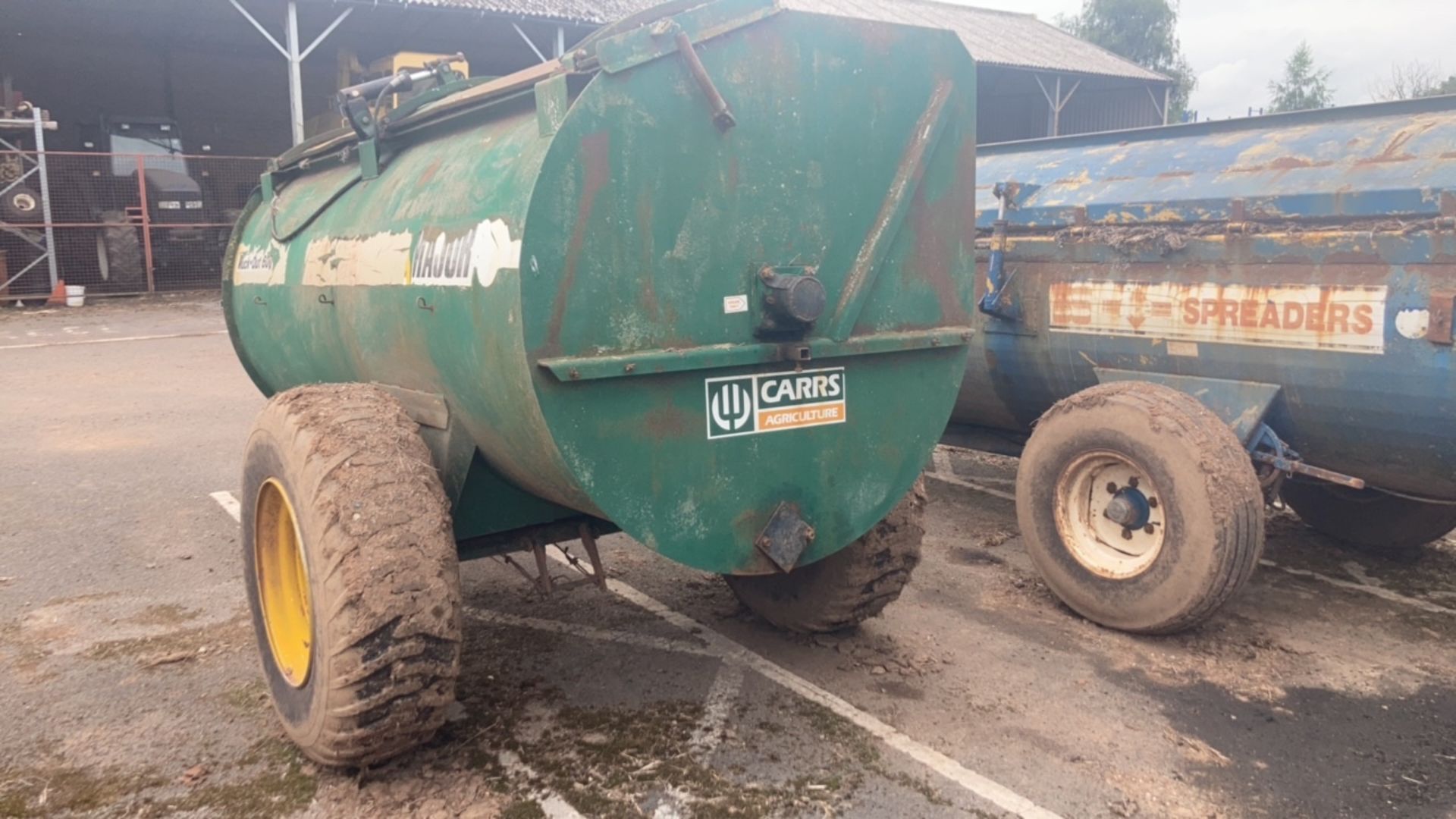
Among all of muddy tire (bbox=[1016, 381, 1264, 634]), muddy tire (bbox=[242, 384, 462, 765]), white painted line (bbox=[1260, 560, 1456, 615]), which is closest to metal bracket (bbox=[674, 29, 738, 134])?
muddy tire (bbox=[242, 384, 462, 765])

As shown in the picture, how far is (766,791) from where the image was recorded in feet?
10.7

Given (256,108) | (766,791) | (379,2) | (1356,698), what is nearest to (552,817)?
(766,791)

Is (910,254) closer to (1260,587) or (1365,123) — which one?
(1365,123)

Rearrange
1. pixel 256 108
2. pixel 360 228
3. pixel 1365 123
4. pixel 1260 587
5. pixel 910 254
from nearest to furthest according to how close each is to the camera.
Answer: pixel 910 254 → pixel 360 228 → pixel 1365 123 → pixel 1260 587 → pixel 256 108

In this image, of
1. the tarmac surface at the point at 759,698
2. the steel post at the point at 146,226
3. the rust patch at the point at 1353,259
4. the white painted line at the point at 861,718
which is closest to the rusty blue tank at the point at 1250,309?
the rust patch at the point at 1353,259

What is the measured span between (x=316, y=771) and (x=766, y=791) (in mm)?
1411

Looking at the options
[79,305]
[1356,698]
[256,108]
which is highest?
[256,108]

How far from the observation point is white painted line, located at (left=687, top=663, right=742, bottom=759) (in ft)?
11.6

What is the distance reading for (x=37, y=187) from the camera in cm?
1702

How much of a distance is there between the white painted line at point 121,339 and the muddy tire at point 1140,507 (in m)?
12.1

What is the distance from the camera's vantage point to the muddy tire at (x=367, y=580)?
2.92 metres

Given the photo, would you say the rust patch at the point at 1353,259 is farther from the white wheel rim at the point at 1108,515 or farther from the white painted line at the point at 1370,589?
the white painted line at the point at 1370,589

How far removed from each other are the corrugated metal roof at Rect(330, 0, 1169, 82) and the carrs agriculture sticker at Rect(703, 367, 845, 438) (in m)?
15.4

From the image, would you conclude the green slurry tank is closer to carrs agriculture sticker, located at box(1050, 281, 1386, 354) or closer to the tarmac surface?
the tarmac surface
